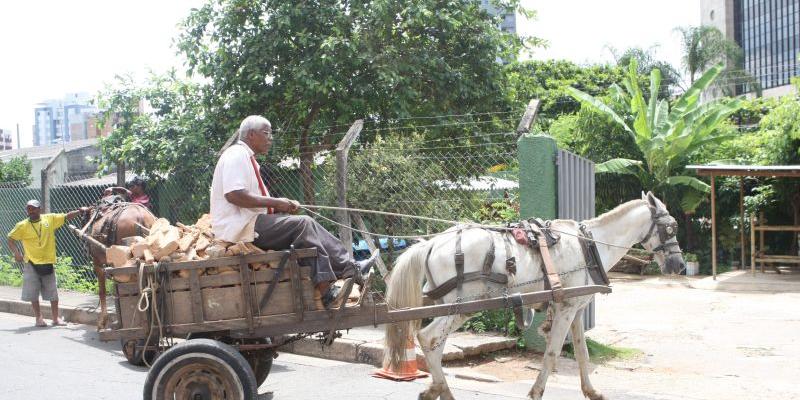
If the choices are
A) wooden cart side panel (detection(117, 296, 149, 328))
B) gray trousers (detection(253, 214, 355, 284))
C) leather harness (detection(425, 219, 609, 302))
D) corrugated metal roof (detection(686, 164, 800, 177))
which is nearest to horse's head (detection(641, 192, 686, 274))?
leather harness (detection(425, 219, 609, 302))

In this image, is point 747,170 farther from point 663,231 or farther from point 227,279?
point 227,279

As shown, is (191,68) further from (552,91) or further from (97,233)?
(552,91)

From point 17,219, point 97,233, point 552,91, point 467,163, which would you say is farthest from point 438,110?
point 552,91

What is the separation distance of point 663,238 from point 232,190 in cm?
375

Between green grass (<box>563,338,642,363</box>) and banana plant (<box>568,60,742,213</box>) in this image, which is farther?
banana plant (<box>568,60,742,213</box>)

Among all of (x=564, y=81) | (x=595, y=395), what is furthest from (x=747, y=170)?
(x=564, y=81)

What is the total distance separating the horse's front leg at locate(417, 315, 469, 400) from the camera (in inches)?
231

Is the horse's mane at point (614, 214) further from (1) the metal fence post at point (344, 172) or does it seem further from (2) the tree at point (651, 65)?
(2) the tree at point (651, 65)

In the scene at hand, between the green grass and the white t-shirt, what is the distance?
430 cm

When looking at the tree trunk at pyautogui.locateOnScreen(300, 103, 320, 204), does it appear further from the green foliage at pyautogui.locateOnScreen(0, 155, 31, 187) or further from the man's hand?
the green foliage at pyautogui.locateOnScreen(0, 155, 31, 187)

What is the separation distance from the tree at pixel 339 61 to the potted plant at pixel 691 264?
9297mm

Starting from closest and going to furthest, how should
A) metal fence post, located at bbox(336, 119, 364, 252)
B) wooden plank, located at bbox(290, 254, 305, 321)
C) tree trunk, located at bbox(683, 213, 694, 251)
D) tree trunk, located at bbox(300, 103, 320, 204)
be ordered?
wooden plank, located at bbox(290, 254, 305, 321)
metal fence post, located at bbox(336, 119, 364, 252)
tree trunk, located at bbox(300, 103, 320, 204)
tree trunk, located at bbox(683, 213, 694, 251)

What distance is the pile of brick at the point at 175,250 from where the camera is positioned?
5.36m

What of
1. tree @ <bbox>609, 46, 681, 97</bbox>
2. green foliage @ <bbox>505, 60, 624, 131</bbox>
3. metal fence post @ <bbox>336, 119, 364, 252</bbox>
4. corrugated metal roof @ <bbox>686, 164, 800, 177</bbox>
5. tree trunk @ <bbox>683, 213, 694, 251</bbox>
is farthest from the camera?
tree @ <bbox>609, 46, 681, 97</bbox>
